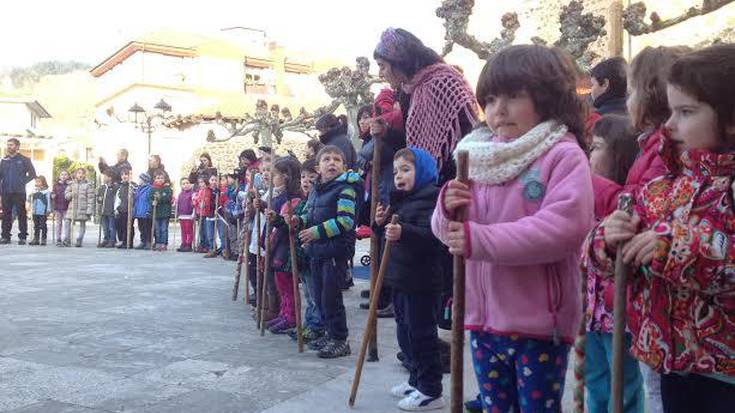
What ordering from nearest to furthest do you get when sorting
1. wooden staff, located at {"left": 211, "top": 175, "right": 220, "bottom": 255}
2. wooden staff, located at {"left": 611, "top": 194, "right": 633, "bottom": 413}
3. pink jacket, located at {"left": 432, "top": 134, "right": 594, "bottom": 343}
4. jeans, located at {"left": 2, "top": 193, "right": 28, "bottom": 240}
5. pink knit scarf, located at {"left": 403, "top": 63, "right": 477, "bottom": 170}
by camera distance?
wooden staff, located at {"left": 611, "top": 194, "right": 633, "bottom": 413}
pink jacket, located at {"left": 432, "top": 134, "right": 594, "bottom": 343}
pink knit scarf, located at {"left": 403, "top": 63, "right": 477, "bottom": 170}
wooden staff, located at {"left": 211, "top": 175, "right": 220, "bottom": 255}
jeans, located at {"left": 2, "top": 193, "right": 28, "bottom": 240}

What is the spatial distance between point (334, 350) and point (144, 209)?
34.5 feet

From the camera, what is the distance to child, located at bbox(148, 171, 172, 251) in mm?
14336

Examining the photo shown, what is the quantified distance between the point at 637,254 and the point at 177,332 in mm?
4477

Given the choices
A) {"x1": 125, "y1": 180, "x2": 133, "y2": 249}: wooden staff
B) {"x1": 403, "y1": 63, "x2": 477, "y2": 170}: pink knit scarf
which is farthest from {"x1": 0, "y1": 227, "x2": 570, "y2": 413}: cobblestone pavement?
{"x1": 125, "y1": 180, "x2": 133, "y2": 249}: wooden staff

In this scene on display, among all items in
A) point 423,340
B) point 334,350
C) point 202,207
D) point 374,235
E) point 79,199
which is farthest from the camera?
point 79,199

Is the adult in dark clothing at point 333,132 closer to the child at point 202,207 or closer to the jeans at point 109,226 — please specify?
the child at point 202,207

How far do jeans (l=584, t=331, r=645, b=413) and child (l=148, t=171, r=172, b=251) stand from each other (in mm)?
12346

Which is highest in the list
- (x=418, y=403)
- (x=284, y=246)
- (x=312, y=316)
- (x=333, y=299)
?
(x=284, y=246)

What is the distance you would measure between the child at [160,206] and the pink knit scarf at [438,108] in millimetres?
10823

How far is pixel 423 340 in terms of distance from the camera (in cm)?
372

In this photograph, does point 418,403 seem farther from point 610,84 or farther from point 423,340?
point 610,84

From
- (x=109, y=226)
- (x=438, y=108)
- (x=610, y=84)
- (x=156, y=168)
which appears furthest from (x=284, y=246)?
(x=109, y=226)

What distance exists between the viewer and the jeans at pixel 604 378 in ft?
9.05

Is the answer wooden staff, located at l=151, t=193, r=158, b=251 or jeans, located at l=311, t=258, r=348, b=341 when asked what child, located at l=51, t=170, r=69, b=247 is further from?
jeans, located at l=311, t=258, r=348, b=341
